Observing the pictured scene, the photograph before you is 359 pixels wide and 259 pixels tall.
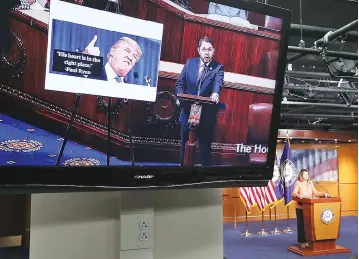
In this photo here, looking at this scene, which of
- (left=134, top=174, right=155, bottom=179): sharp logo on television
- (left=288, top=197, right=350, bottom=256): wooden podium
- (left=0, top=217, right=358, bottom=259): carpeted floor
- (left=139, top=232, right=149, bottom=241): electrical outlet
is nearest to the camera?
(left=134, top=174, right=155, bottom=179): sharp logo on television

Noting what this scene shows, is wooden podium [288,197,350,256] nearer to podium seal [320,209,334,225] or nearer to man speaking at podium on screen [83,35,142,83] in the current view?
podium seal [320,209,334,225]

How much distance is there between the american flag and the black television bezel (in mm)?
6679

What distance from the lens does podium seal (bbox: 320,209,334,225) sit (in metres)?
6.43

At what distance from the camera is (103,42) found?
3.64 ft

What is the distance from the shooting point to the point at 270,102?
4.74 feet

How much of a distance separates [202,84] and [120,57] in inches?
12.7

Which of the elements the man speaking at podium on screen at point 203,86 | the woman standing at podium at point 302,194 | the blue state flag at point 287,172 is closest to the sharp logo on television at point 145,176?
the man speaking at podium on screen at point 203,86

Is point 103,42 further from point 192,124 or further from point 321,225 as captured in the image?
point 321,225

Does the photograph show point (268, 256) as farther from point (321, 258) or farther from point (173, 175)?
point (173, 175)

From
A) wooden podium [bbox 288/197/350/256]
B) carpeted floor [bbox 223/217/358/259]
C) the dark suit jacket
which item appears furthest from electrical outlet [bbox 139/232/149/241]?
wooden podium [bbox 288/197/350/256]

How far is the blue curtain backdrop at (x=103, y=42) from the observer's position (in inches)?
41.1

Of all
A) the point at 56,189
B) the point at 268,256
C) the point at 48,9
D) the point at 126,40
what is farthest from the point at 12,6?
the point at 268,256

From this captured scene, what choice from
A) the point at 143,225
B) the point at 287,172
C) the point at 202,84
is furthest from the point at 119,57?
the point at 287,172

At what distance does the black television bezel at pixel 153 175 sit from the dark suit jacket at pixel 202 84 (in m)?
0.19
